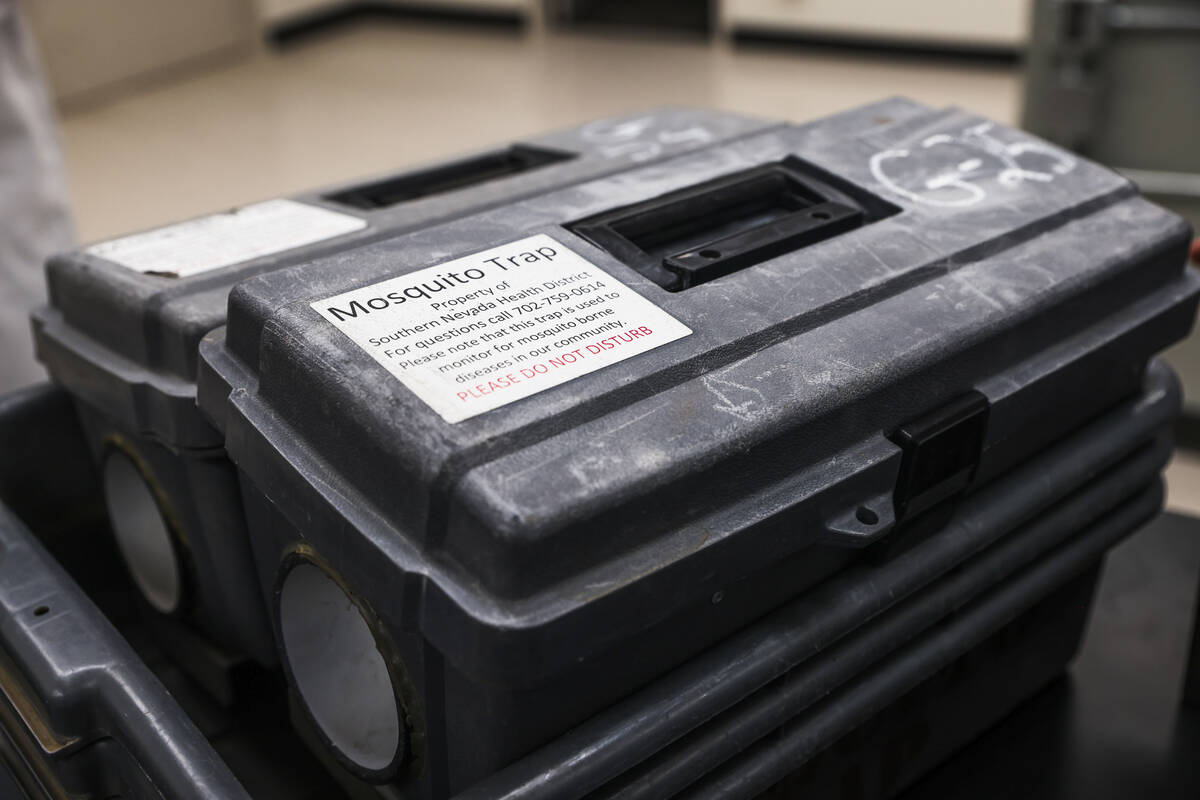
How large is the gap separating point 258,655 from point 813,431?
13.4 inches

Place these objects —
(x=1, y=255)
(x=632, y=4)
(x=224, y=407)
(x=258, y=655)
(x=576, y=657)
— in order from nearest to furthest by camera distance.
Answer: (x=576, y=657), (x=224, y=407), (x=258, y=655), (x=1, y=255), (x=632, y=4)

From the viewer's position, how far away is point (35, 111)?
1.10m

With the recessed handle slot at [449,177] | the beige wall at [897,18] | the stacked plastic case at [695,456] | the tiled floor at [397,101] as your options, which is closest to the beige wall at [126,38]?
the tiled floor at [397,101]

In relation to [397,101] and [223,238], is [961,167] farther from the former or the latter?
[397,101]

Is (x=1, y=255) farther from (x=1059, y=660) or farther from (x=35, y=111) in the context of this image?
(x=1059, y=660)

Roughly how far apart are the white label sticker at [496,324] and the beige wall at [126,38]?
9.39 ft

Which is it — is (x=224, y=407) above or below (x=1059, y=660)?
above

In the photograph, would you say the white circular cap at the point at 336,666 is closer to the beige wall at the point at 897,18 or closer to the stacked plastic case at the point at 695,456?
the stacked plastic case at the point at 695,456

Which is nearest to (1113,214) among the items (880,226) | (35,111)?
(880,226)

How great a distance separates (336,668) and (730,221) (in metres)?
0.31

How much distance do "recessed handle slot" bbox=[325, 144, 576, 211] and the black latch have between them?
1.16ft

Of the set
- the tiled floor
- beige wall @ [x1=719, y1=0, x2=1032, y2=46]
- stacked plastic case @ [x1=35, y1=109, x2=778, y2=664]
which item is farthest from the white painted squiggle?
beige wall @ [x1=719, y1=0, x2=1032, y2=46]

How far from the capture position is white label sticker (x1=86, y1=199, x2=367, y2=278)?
63 centimetres

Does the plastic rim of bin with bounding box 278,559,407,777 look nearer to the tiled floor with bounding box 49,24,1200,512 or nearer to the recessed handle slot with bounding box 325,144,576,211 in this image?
the recessed handle slot with bounding box 325,144,576,211
